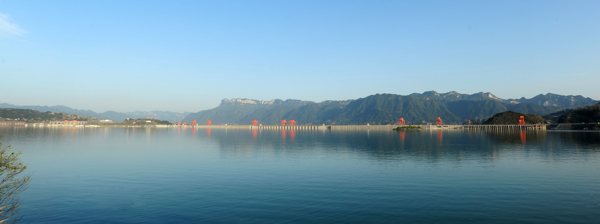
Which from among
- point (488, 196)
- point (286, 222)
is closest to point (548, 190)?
point (488, 196)

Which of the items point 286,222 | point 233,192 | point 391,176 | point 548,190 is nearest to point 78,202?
point 233,192

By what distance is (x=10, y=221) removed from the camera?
669 inches

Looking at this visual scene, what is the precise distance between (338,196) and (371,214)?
4813 millimetres

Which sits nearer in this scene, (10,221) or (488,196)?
(10,221)

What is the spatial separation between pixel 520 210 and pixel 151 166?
121ft

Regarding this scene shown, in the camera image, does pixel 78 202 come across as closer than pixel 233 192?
Yes

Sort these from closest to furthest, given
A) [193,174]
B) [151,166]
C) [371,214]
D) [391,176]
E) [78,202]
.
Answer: [371,214]
[78,202]
[391,176]
[193,174]
[151,166]

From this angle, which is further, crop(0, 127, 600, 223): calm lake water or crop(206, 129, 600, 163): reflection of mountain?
crop(206, 129, 600, 163): reflection of mountain

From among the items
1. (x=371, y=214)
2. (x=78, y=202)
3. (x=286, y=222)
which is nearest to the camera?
(x=286, y=222)

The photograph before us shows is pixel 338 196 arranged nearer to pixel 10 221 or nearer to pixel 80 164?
pixel 10 221

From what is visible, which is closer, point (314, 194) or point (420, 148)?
point (314, 194)

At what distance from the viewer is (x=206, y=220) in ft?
57.1

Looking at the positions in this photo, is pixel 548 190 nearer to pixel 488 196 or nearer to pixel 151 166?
pixel 488 196

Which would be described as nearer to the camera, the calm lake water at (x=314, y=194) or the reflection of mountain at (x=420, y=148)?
the calm lake water at (x=314, y=194)
